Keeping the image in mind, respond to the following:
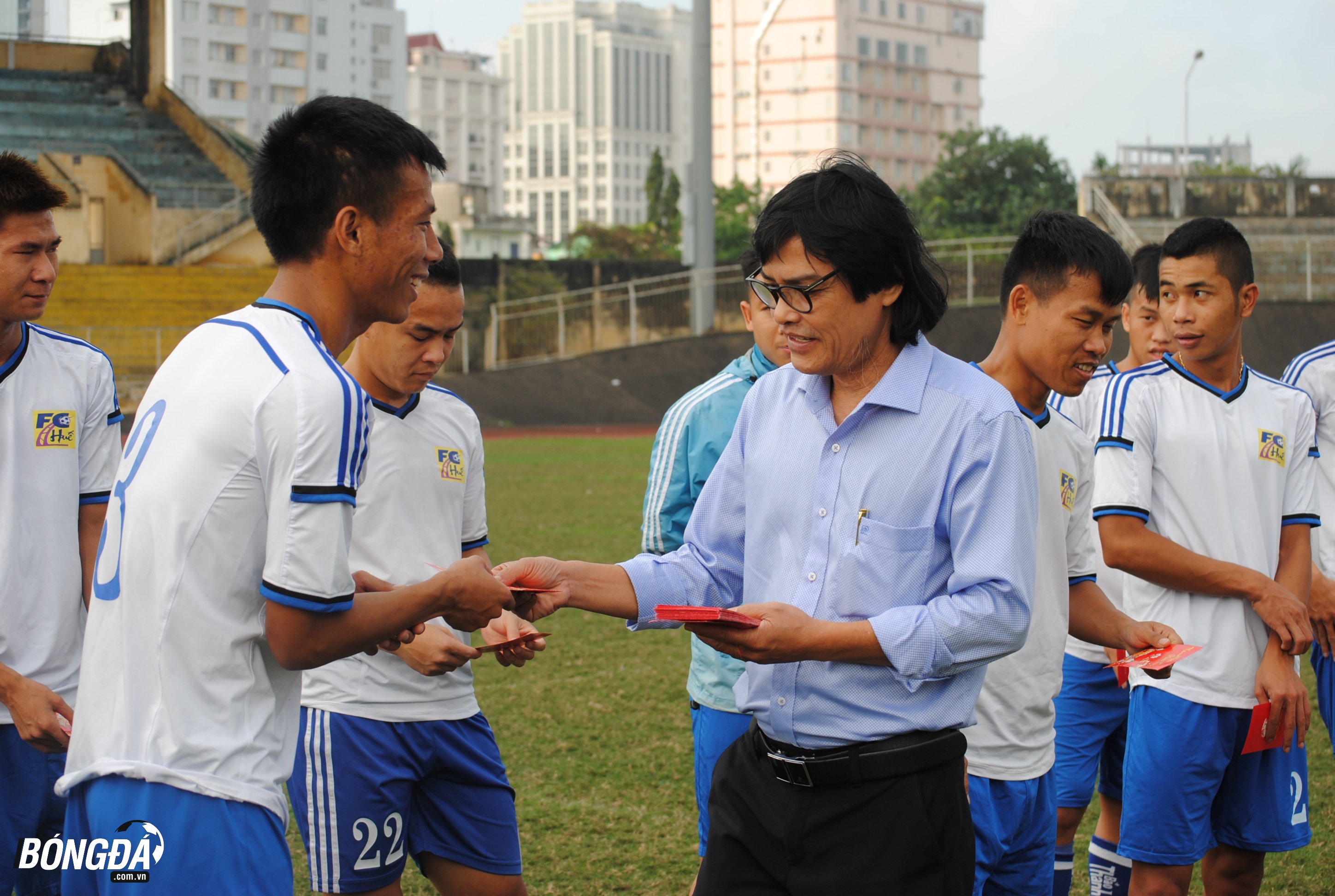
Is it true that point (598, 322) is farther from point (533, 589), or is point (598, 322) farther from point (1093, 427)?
point (533, 589)

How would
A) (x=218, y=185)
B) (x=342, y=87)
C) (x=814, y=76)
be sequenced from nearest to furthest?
(x=218, y=185), (x=342, y=87), (x=814, y=76)

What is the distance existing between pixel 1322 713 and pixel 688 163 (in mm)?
20719

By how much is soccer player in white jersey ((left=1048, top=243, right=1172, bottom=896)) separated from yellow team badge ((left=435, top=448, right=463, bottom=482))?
2025 mm

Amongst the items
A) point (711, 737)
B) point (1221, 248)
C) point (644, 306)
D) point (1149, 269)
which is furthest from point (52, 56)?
point (1221, 248)

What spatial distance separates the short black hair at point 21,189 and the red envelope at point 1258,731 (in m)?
3.68

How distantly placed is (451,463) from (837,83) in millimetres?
106751

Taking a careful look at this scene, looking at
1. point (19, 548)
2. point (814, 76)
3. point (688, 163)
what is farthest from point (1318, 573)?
point (814, 76)

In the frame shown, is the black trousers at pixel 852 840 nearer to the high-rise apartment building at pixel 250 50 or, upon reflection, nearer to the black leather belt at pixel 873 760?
the black leather belt at pixel 873 760

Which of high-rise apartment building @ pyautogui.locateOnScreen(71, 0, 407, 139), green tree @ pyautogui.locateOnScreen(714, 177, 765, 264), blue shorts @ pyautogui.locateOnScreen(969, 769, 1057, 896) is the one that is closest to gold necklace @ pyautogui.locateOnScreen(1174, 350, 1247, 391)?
blue shorts @ pyautogui.locateOnScreen(969, 769, 1057, 896)

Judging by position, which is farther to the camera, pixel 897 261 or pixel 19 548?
pixel 19 548

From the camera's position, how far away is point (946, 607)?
231cm

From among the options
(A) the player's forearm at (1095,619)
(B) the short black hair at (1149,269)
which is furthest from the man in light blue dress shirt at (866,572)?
(B) the short black hair at (1149,269)

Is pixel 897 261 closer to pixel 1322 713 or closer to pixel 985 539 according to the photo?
pixel 985 539

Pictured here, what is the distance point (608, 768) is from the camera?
5695mm
